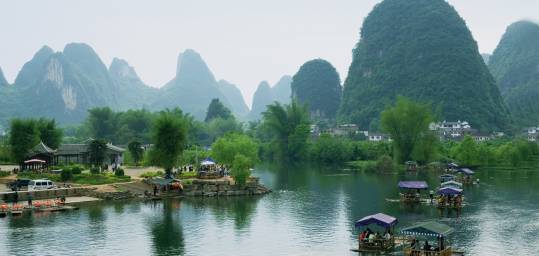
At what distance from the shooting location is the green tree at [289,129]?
137 metres

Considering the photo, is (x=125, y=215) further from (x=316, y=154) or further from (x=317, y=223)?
(x=316, y=154)

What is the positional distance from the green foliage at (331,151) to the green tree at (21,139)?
65979mm

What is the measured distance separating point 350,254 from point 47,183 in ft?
124

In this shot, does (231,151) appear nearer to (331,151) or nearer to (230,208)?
(230,208)

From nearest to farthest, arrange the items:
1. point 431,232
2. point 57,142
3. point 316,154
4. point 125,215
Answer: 1. point 431,232
2. point 125,215
3. point 57,142
4. point 316,154

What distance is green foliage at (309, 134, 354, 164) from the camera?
127 meters

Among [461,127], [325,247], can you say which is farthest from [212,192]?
[461,127]

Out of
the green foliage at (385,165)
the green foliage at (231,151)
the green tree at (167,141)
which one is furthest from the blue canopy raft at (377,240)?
the green foliage at (385,165)

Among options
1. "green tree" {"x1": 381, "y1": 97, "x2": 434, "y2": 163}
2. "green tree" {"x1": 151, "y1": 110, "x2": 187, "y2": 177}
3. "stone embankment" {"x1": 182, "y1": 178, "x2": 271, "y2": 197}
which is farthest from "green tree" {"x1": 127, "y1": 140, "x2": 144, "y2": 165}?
"green tree" {"x1": 381, "y1": 97, "x2": 434, "y2": 163}

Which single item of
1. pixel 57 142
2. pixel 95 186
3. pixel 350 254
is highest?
pixel 57 142

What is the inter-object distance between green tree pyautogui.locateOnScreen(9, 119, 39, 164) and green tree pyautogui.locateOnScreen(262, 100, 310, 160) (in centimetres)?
6883

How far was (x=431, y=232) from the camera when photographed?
1443 inches

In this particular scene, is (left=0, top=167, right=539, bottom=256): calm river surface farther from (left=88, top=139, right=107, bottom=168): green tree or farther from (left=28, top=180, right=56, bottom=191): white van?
(left=88, top=139, right=107, bottom=168): green tree

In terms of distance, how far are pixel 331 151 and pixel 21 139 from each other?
68.9m
